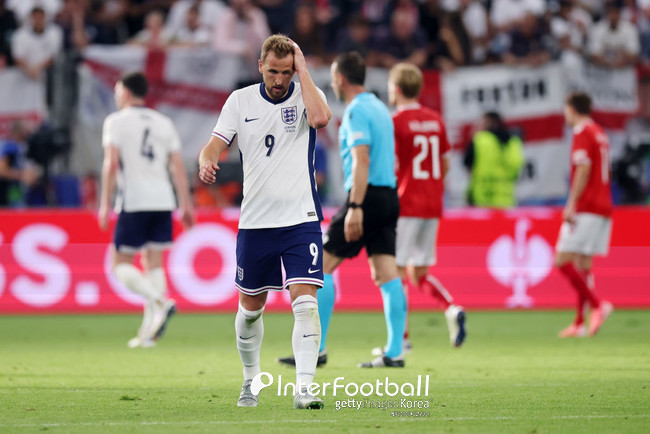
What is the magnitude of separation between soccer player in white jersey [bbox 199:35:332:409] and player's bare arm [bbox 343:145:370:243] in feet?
4.79

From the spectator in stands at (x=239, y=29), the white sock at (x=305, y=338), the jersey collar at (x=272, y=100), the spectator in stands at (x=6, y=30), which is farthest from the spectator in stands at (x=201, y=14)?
the white sock at (x=305, y=338)

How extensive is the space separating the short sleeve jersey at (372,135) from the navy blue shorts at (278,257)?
6.87 feet

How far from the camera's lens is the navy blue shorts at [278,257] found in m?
6.74

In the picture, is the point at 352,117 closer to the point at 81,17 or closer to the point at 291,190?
the point at 291,190

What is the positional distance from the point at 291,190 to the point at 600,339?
5763 millimetres

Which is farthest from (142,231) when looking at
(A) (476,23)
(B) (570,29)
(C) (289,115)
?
(B) (570,29)

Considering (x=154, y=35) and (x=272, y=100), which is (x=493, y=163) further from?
(x=272, y=100)

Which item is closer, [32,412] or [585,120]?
[32,412]

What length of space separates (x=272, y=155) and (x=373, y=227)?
2.36 m

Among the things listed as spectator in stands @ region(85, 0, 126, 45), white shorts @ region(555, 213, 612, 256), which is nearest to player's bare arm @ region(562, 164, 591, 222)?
white shorts @ region(555, 213, 612, 256)

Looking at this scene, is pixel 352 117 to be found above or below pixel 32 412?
above

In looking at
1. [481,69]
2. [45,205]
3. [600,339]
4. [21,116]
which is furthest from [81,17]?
[600,339]

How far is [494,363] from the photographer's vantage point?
30.9ft

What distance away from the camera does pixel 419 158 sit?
10078 mm
